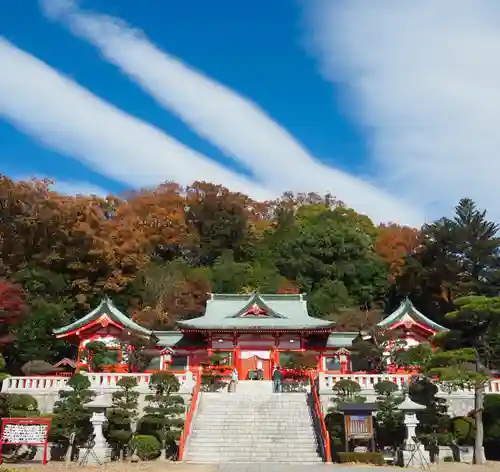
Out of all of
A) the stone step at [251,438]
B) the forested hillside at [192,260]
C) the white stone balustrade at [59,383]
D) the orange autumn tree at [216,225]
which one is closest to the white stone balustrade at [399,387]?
the stone step at [251,438]

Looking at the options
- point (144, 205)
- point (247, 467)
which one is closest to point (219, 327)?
point (247, 467)

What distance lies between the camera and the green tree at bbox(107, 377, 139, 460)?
64.1 feet

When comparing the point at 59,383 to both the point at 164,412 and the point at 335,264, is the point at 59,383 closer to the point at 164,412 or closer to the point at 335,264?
the point at 164,412

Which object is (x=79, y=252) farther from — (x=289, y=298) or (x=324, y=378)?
(x=324, y=378)

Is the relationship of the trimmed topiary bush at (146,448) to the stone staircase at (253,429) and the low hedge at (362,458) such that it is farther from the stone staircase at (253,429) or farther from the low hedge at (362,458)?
the low hedge at (362,458)

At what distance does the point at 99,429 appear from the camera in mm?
18719

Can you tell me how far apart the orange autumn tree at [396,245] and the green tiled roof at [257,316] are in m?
19.6

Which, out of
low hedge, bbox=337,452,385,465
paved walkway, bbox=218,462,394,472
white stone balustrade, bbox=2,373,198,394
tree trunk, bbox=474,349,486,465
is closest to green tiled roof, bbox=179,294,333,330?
white stone balustrade, bbox=2,373,198,394

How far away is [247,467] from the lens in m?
16.1

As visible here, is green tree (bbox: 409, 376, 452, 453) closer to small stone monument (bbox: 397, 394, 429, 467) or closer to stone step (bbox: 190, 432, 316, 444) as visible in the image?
small stone monument (bbox: 397, 394, 429, 467)

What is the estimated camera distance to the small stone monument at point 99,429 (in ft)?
60.1


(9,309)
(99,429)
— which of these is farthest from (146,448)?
(9,309)

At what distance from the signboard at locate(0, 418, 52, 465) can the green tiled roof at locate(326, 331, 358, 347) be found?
17.9 meters

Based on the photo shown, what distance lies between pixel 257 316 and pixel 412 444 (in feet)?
51.4
